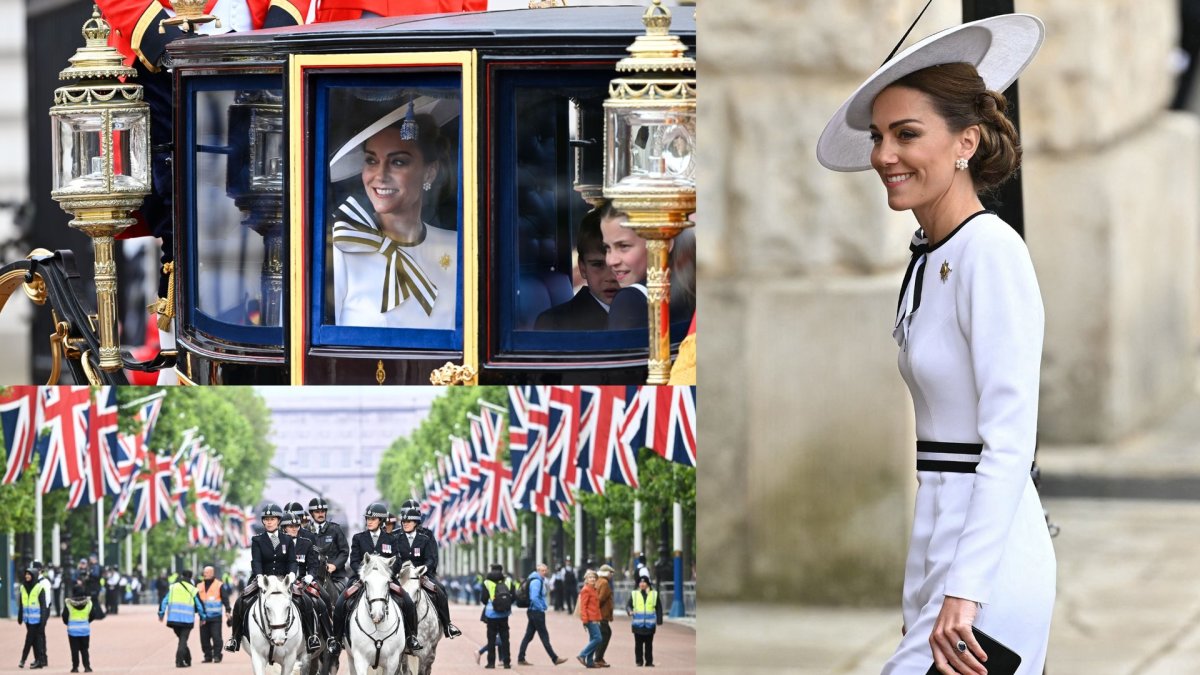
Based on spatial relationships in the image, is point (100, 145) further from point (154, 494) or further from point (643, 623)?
point (643, 623)

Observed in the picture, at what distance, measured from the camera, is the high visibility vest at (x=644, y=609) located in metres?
3.82

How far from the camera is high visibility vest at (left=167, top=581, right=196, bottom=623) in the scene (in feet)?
12.5

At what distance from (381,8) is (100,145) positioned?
2.26ft

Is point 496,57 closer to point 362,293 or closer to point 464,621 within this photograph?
point 362,293

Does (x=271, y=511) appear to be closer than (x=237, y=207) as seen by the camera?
No

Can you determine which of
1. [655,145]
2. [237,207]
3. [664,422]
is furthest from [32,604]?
[655,145]

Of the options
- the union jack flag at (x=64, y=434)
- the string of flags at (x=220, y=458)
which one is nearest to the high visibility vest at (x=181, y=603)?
the string of flags at (x=220, y=458)

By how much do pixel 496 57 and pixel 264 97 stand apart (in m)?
0.50

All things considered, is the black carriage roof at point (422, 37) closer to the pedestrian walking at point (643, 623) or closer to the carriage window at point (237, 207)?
the carriage window at point (237, 207)

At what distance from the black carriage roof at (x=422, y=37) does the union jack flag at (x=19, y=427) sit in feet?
2.80

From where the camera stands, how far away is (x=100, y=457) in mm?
3797

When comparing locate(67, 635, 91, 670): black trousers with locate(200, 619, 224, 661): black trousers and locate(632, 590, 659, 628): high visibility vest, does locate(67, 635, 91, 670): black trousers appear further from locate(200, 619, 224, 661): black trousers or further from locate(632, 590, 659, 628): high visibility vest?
locate(632, 590, 659, 628): high visibility vest

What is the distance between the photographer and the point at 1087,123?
17.6ft

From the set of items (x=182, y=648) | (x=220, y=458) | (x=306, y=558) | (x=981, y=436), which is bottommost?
(x=182, y=648)
